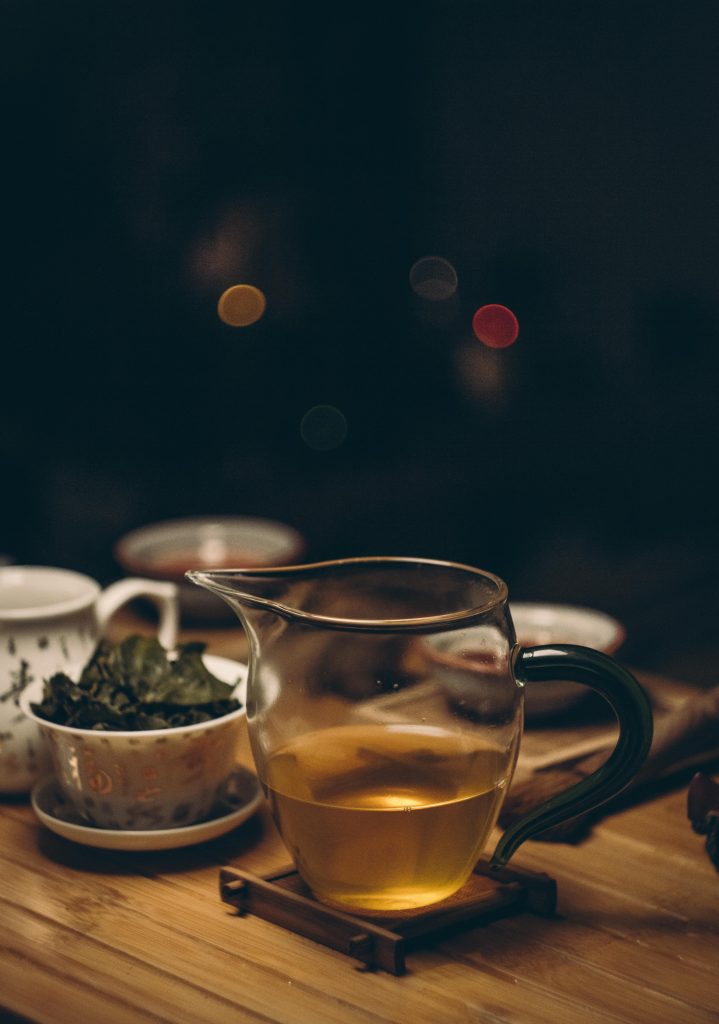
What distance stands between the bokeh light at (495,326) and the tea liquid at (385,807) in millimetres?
854

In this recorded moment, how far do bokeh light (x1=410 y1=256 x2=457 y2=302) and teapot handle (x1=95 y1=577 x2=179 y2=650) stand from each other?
2.22 ft

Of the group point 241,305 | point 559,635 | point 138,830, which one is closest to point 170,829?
point 138,830

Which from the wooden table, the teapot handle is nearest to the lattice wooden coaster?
the wooden table

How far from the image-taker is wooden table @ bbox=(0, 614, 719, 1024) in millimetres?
634

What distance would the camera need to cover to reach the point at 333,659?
69 centimetres

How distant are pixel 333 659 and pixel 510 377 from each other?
86 centimetres

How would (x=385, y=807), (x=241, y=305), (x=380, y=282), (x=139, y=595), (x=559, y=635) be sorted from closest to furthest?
(x=385, y=807)
(x=139, y=595)
(x=559, y=635)
(x=380, y=282)
(x=241, y=305)

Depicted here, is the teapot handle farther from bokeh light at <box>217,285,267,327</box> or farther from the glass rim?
bokeh light at <box>217,285,267,327</box>

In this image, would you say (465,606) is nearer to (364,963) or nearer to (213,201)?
(364,963)

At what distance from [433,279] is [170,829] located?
3.01 ft

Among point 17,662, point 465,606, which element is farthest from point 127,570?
point 465,606

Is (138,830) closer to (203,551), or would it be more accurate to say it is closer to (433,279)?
(203,551)

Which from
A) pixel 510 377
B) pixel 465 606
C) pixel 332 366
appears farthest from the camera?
pixel 332 366

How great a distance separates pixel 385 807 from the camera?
0.67 meters
